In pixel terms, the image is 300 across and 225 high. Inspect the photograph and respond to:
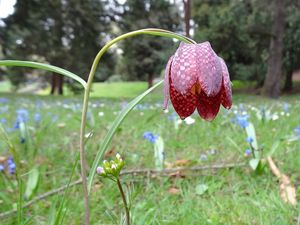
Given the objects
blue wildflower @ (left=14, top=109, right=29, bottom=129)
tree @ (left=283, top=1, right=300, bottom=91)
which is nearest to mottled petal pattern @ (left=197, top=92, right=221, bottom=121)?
blue wildflower @ (left=14, top=109, right=29, bottom=129)

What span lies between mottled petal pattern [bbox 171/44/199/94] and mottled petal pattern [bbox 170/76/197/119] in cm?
4

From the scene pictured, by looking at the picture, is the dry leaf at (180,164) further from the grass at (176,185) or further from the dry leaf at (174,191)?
the dry leaf at (174,191)

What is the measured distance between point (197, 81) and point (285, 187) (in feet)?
2.82

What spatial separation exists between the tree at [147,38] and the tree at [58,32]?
2.93ft

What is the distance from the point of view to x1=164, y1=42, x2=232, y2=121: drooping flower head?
2.04 ft

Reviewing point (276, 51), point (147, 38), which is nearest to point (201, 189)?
point (276, 51)

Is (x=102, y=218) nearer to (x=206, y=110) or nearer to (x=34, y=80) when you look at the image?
(x=206, y=110)

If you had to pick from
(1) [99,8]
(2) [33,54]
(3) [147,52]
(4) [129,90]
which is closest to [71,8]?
(1) [99,8]

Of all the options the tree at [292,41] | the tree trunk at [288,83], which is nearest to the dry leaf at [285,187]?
the tree at [292,41]

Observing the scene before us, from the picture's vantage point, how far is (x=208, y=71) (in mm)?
624

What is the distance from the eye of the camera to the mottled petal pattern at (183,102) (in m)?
0.67

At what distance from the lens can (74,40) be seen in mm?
13109

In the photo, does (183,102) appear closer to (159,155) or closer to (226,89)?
→ (226,89)

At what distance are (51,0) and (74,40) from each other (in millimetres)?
2429
